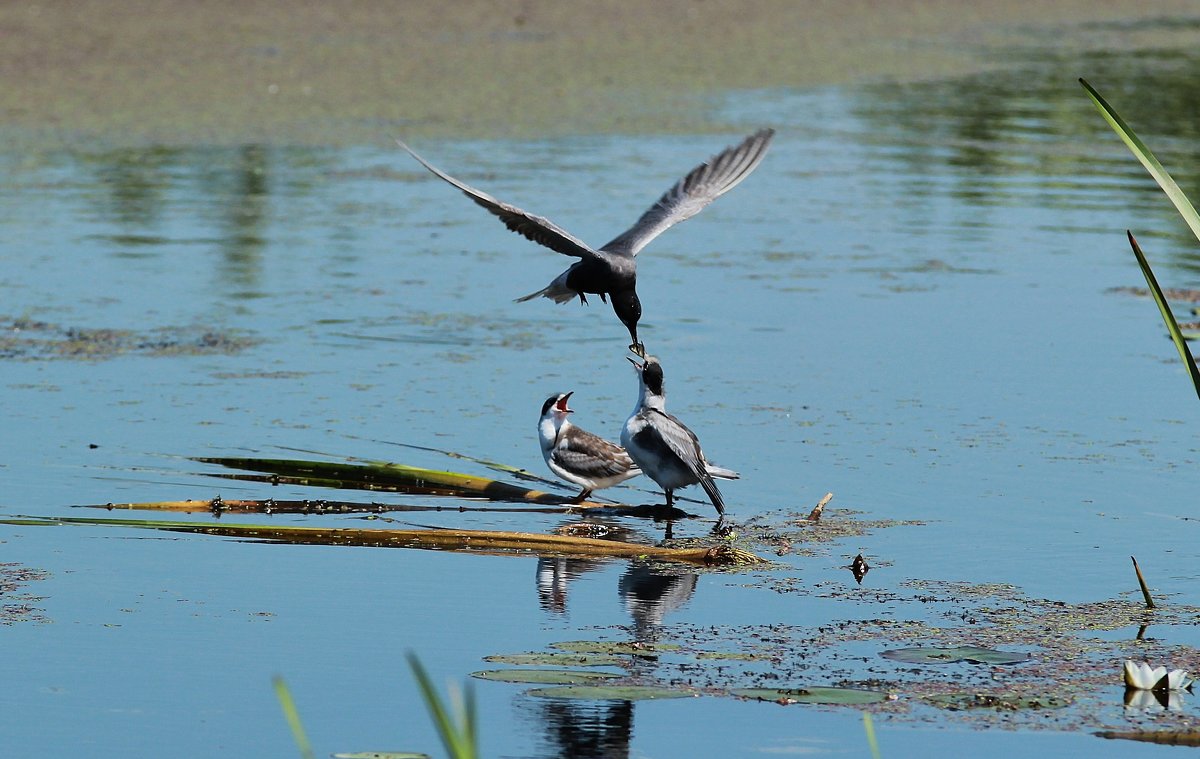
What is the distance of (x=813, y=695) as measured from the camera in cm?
468

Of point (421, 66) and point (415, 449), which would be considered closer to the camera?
point (415, 449)

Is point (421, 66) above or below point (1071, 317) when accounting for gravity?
above

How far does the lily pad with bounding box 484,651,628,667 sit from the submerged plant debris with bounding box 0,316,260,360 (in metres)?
4.55

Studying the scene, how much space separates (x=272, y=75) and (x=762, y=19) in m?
7.62

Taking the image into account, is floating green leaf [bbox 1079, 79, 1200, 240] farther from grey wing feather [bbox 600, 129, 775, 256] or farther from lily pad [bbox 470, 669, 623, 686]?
grey wing feather [bbox 600, 129, 775, 256]

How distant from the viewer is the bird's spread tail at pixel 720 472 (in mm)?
6805

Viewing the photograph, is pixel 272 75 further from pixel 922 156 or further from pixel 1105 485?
pixel 1105 485

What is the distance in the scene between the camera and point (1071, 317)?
34.0 feet

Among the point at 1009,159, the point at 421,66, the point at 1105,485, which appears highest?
the point at 421,66

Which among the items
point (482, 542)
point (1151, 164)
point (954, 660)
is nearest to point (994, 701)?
point (954, 660)

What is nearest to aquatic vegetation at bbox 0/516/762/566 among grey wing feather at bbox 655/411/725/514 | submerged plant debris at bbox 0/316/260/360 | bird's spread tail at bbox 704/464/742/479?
grey wing feather at bbox 655/411/725/514

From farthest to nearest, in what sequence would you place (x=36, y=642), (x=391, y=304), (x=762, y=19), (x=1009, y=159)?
(x=762, y=19), (x=1009, y=159), (x=391, y=304), (x=36, y=642)

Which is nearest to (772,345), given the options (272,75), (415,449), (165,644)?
(415,449)

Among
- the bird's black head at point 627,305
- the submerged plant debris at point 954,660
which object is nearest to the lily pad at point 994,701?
the submerged plant debris at point 954,660
